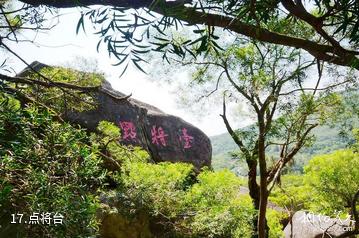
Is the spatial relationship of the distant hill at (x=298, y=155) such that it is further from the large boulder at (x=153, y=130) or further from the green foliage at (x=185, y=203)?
the green foliage at (x=185, y=203)

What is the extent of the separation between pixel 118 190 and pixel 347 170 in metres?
6.64

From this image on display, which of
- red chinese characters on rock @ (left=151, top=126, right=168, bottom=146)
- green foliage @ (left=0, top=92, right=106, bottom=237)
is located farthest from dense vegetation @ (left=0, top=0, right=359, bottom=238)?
red chinese characters on rock @ (left=151, top=126, right=168, bottom=146)

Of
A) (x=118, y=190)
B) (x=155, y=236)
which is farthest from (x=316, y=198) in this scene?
(x=118, y=190)

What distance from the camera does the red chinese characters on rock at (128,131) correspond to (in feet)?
36.8

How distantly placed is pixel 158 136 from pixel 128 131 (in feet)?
5.42

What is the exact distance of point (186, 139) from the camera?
13.5 m

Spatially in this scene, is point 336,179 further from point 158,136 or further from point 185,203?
point 158,136

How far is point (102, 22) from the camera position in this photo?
1315 millimetres

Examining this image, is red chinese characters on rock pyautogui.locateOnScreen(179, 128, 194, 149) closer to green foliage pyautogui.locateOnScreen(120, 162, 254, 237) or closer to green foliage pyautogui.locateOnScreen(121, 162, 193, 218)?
green foliage pyautogui.locateOnScreen(120, 162, 254, 237)

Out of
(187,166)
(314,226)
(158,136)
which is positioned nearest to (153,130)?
(158,136)

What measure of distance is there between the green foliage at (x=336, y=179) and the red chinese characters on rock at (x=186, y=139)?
441 centimetres

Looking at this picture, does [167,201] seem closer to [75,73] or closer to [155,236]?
[155,236]

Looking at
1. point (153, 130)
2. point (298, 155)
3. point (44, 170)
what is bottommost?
point (44, 170)

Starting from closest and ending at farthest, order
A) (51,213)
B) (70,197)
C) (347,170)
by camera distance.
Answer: (51,213) → (70,197) → (347,170)
